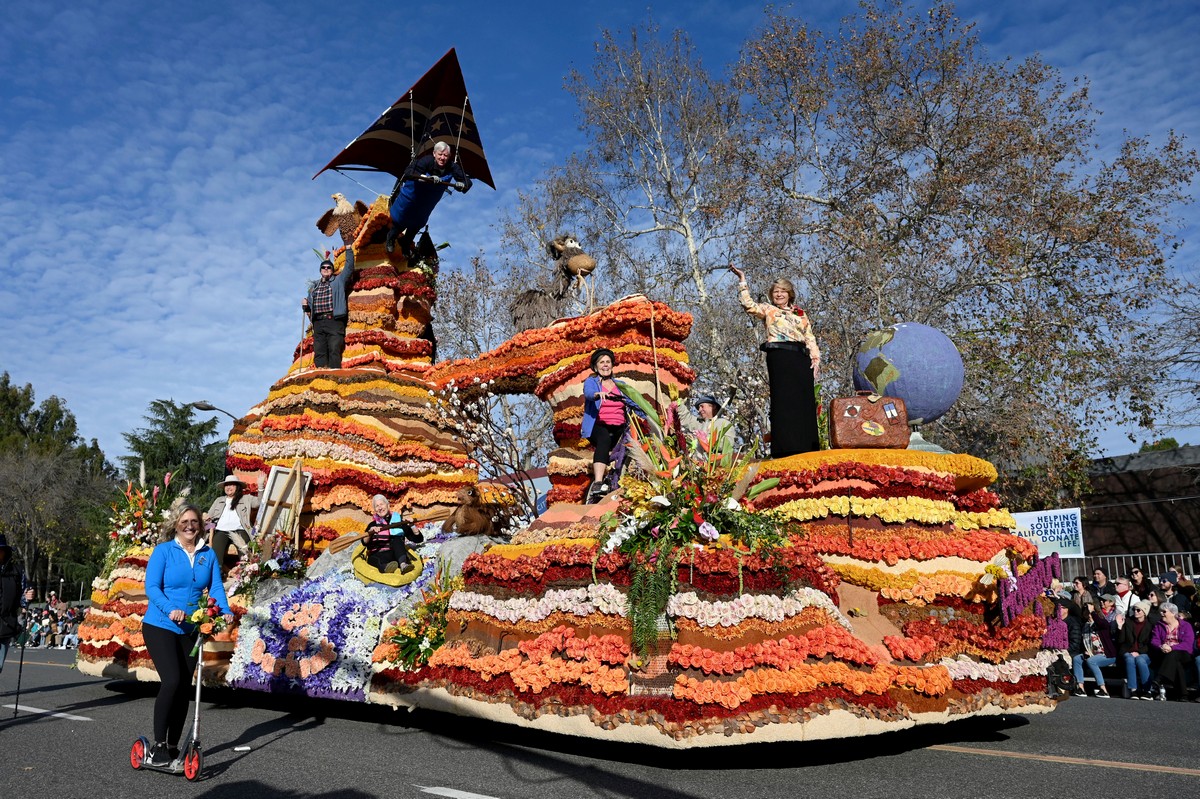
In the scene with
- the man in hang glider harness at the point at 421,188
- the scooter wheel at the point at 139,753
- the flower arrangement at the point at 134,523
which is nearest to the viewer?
the scooter wheel at the point at 139,753

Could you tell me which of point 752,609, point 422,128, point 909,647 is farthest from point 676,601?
point 422,128

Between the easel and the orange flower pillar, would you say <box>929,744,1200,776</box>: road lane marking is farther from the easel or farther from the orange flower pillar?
the easel

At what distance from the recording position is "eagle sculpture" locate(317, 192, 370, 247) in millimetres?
14455

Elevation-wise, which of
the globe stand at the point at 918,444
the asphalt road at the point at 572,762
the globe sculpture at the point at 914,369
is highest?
the globe sculpture at the point at 914,369

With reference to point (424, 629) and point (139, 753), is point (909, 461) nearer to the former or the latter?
point (424, 629)

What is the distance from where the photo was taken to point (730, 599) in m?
6.29

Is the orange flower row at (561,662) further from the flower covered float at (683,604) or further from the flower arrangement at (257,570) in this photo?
the flower arrangement at (257,570)

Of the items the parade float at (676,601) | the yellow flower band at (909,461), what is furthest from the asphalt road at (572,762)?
the yellow flower band at (909,461)

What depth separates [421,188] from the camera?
521 inches

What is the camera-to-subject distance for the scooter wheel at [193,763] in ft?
18.8

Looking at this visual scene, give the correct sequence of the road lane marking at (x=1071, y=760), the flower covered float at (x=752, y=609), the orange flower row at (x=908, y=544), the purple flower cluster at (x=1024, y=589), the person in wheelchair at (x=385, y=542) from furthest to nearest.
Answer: the person in wheelchair at (x=385, y=542)
the orange flower row at (x=908, y=544)
the purple flower cluster at (x=1024, y=589)
the flower covered float at (x=752, y=609)
the road lane marking at (x=1071, y=760)

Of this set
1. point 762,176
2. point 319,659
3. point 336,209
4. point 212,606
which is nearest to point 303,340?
point 336,209

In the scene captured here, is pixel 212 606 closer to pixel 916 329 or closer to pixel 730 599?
pixel 730 599

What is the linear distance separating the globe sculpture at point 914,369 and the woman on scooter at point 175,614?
6717mm
